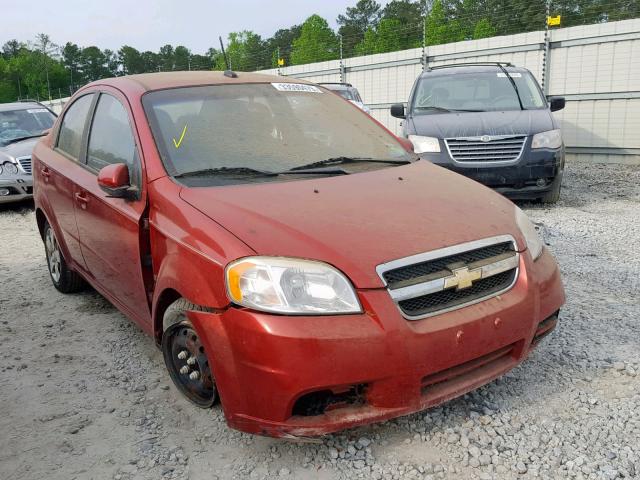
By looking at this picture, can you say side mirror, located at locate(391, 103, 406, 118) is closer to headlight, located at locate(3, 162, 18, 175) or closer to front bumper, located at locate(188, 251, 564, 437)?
headlight, located at locate(3, 162, 18, 175)

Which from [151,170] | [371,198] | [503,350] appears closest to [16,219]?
[151,170]

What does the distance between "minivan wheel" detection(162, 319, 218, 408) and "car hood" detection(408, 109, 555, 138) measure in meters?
4.95

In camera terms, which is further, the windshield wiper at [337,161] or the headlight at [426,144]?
the headlight at [426,144]

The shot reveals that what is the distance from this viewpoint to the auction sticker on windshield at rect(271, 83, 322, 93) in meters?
3.62

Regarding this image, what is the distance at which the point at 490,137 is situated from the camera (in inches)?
265

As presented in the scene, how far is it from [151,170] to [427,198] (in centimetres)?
135

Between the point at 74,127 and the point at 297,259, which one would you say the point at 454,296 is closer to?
the point at 297,259

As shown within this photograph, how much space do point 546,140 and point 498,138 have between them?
0.55 meters

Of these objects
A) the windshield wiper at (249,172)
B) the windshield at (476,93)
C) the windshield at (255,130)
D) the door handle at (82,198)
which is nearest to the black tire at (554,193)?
the windshield at (476,93)

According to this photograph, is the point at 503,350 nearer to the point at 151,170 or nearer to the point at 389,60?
the point at 151,170

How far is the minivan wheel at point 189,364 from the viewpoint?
2574 millimetres

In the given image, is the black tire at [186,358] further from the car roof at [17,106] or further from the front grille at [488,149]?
the car roof at [17,106]

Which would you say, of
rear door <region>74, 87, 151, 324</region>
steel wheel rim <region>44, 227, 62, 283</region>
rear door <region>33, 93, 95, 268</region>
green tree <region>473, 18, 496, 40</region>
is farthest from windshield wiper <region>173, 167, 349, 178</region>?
green tree <region>473, 18, 496, 40</region>

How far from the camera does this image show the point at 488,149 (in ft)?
22.1
